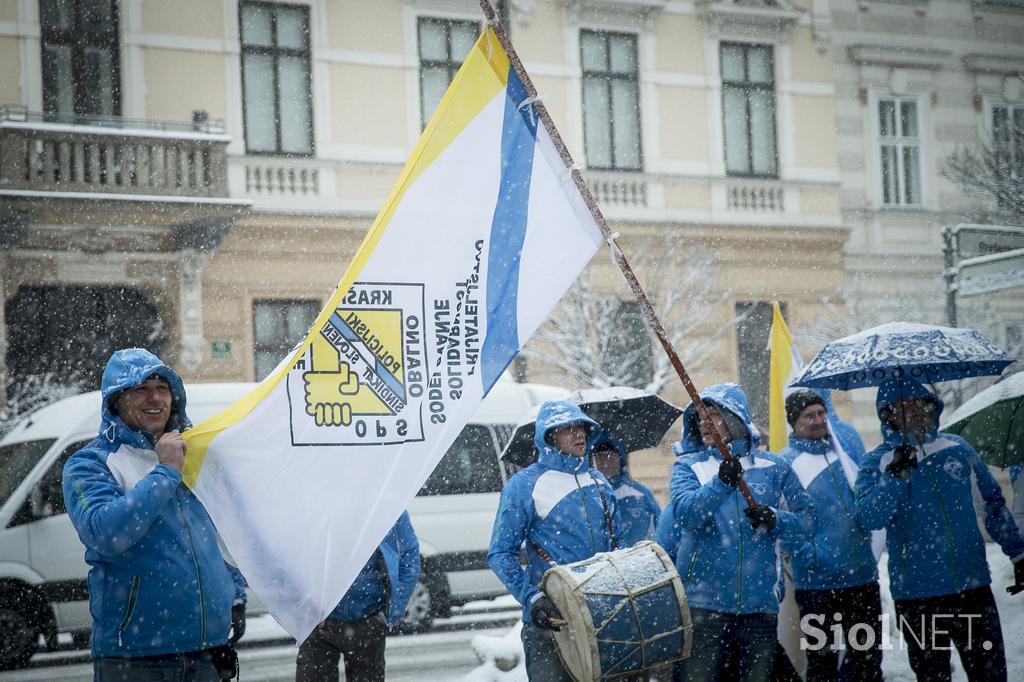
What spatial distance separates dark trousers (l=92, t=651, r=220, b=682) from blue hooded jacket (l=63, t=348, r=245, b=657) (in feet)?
0.10

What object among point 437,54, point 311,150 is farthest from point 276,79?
point 437,54

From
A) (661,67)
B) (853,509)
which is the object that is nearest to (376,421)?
(853,509)

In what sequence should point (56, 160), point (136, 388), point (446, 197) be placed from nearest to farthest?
point (136, 388) → point (446, 197) → point (56, 160)

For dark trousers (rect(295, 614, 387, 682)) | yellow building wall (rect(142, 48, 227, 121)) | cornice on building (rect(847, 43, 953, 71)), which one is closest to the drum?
dark trousers (rect(295, 614, 387, 682))

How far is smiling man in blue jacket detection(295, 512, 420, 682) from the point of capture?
579cm

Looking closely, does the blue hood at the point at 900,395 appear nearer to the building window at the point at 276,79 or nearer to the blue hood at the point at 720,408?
the blue hood at the point at 720,408

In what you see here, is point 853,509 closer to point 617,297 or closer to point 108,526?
point 108,526

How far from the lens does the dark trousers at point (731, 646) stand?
17.1 ft

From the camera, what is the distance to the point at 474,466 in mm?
12148

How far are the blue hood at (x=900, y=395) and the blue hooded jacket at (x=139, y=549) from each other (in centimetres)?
321

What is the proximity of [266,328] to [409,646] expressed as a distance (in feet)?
28.9

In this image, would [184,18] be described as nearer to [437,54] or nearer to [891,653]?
[437,54]

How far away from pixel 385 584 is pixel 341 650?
1.17 feet

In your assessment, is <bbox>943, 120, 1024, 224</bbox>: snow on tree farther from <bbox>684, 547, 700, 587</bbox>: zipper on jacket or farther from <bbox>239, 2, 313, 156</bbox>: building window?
<bbox>239, 2, 313, 156</bbox>: building window
